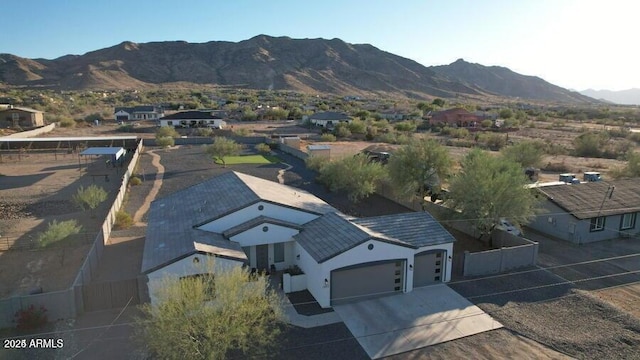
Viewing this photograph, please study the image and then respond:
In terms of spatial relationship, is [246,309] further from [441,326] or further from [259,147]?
[259,147]

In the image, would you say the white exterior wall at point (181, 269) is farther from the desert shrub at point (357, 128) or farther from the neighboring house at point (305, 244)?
the desert shrub at point (357, 128)

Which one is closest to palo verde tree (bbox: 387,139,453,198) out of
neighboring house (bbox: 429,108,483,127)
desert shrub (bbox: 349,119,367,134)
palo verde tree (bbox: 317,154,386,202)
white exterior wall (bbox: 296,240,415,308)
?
palo verde tree (bbox: 317,154,386,202)

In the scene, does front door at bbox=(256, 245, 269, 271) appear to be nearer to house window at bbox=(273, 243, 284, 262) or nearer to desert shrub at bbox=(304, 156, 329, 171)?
house window at bbox=(273, 243, 284, 262)

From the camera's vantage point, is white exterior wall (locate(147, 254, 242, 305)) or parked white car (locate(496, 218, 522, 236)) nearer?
white exterior wall (locate(147, 254, 242, 305))

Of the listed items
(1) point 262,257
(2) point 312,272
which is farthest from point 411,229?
(1) point 262,257

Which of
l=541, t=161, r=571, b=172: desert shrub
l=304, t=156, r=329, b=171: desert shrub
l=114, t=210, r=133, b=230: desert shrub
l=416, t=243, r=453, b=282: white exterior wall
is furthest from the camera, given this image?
l=541, t=161, r=571, b=172: desert shrub

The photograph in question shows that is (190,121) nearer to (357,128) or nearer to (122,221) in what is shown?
(357,128)

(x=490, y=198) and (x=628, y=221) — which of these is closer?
(x=490, y=198)
